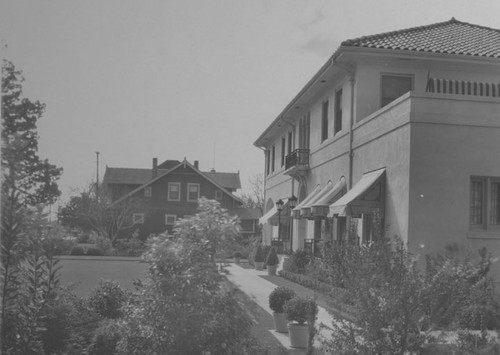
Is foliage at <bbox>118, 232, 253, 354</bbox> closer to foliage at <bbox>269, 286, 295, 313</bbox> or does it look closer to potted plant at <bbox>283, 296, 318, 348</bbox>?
potted plant at <bbox>283, 296, 318, 348</bbox>

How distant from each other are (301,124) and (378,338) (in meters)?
24.3

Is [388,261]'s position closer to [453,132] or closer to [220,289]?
[220,289]

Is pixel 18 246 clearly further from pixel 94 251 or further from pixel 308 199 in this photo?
pixel 94 251

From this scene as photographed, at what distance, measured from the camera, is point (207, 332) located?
612 cm

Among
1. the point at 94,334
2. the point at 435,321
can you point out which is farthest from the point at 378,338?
the point at 94,334

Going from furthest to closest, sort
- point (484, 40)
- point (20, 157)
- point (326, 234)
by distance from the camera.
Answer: point (326, 234)
point (484, 40)
point (20, 157)

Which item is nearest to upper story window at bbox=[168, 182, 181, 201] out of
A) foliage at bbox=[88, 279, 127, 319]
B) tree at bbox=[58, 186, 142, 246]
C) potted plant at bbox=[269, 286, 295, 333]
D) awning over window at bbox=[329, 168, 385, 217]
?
tree at bbox=[58, 186, 142, 246]

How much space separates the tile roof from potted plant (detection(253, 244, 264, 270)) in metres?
12.1

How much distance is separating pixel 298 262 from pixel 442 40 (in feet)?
31.7

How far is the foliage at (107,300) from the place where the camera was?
945cm

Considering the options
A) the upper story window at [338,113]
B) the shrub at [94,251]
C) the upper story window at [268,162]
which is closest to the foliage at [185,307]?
the upper story window at [338,113]

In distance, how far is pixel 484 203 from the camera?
52.8ft

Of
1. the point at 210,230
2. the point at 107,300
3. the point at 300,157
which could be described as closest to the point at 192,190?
the point at 300,157

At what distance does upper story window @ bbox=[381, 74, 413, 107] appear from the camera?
20266 millimetres
